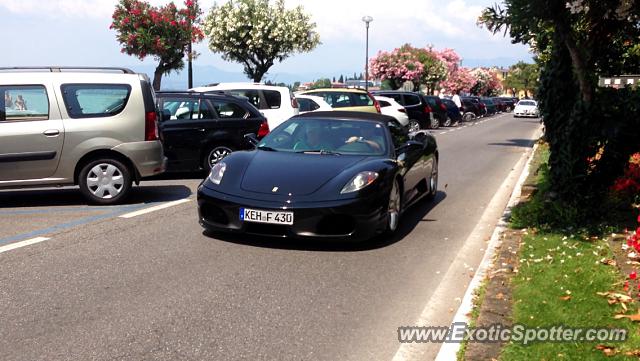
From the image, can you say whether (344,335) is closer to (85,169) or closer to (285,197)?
(285,197)

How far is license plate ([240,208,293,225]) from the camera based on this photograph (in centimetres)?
659

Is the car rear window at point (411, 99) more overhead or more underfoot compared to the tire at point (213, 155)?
more overhead

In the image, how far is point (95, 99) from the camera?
9.36 meters

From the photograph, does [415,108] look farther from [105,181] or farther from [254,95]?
[105,181]

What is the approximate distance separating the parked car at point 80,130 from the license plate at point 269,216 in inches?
134

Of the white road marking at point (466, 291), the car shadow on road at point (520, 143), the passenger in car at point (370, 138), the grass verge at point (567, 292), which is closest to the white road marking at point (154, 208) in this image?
the passenger in car at point (370, 138)

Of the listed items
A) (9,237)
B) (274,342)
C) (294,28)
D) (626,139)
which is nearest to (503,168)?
(626,139)

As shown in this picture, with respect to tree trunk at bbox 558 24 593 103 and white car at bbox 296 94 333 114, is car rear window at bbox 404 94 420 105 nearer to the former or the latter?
white car at bbox 296 94 333 114

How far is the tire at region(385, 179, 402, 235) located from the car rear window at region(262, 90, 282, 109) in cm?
804

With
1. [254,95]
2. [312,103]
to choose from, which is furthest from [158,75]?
[254,95]

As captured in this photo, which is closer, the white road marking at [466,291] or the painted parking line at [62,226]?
the white road marking at [466,291]

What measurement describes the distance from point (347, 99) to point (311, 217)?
14922mm

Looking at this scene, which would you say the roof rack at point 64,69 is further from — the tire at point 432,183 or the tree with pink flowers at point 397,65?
the tree with pink flowers at point 397,65

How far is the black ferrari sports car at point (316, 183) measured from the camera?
21.9 feet
